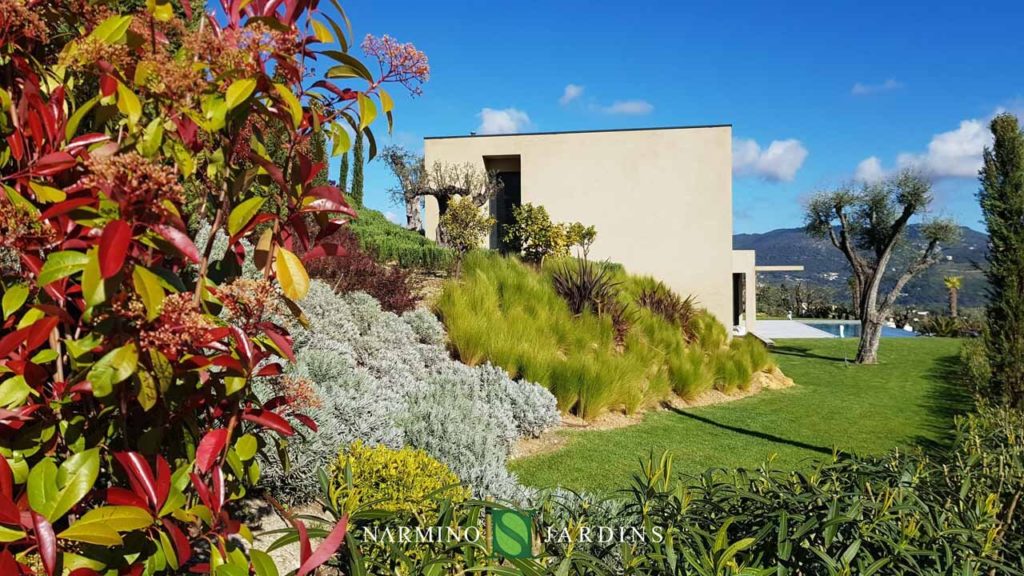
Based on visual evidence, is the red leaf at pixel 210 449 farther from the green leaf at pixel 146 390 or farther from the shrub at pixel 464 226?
the shrub at pixel 464 226

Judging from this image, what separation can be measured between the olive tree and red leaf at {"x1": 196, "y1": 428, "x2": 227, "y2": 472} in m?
15.2

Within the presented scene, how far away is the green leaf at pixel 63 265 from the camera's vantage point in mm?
820

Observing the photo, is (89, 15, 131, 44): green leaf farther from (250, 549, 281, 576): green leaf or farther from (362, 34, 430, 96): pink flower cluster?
(250, 549, 281, 576): green leaf

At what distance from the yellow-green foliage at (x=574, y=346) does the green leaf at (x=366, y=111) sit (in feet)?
19.3

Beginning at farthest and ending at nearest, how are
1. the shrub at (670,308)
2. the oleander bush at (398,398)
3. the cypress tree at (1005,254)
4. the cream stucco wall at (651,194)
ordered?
the cream stucco wall at (651,194) < the shrub at (670,308) < the cypress tree at (1005,254) < the oleander bush at (398,398)

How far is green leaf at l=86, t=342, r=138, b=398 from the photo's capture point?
0.80 m

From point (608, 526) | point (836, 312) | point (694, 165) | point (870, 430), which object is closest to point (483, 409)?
point (608, 526)

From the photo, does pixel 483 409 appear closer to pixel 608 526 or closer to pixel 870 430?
pixel 608 526

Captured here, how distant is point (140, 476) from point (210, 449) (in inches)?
4.2

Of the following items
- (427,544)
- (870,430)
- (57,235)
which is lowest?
(870,430)

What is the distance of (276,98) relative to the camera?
1.08 meters

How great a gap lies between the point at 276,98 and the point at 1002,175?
9.23m

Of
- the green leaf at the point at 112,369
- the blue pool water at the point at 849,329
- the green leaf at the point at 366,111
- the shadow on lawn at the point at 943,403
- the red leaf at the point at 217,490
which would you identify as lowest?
the blue pool water at the point at 849,329

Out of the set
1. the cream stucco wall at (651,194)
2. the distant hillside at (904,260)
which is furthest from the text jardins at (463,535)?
the cream stucco wall at (651,194)
